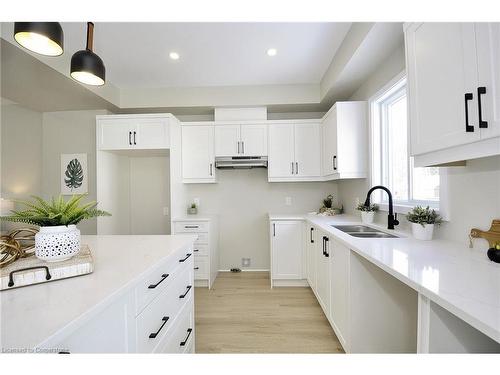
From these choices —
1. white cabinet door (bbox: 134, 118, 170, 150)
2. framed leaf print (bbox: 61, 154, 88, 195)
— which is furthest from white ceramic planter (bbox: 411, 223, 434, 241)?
framed leaf print (bbox: 61, 154, 88, 195)

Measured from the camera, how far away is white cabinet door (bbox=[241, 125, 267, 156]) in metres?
3.14

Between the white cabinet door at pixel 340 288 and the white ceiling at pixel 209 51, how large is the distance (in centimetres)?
197

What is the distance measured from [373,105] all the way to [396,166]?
71 cm

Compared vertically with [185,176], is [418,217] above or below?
below

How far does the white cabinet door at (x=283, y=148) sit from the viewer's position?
3145 mm

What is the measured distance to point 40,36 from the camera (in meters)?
1.04

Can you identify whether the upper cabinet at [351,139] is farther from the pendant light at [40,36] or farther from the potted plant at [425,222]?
the pendant light at [40,36]

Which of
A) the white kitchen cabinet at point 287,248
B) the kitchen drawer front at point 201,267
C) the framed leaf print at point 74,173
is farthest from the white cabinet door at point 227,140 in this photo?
the framed leaf print at point 74,173

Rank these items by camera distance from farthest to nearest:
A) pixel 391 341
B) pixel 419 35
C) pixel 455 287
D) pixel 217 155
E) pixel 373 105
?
1. pixel 217 155
2. pixel 373 105
3. pixel 391 341
4. pixel 419 35
5. pixel 455 287

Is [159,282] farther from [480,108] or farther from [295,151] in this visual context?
[295,151]

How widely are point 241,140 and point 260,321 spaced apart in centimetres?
221

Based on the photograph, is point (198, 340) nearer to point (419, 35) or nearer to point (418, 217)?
point (418, 217)
